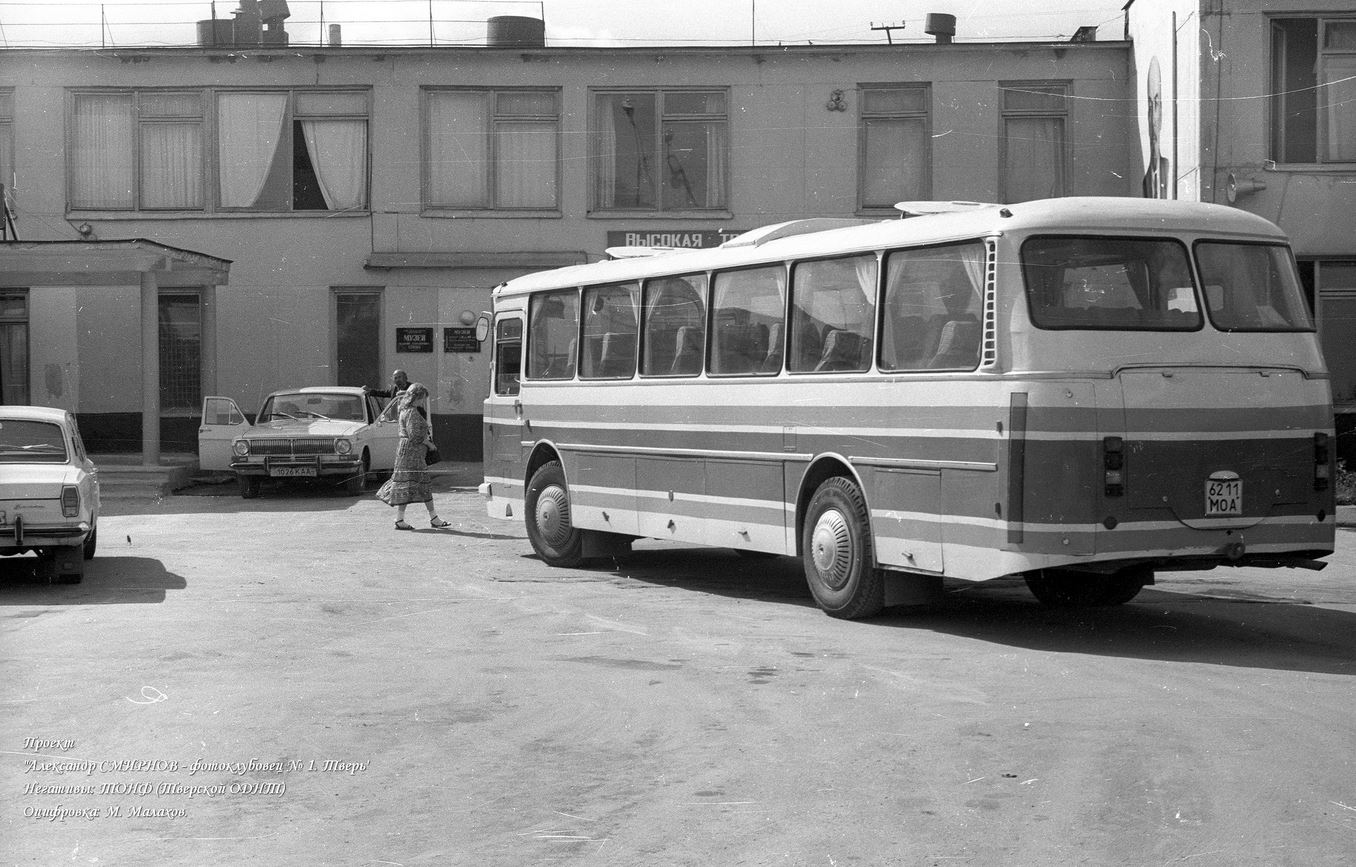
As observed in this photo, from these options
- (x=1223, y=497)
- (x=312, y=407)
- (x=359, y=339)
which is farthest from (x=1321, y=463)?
(x=359, y=339)

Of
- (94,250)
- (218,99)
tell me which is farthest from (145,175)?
(94,250)

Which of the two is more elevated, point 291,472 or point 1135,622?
point 291,472

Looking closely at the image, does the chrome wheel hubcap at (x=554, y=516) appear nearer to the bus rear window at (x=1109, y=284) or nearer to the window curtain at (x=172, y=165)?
the bus rear window at (x=1109, y=284)

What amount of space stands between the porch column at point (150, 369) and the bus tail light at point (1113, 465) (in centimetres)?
1938

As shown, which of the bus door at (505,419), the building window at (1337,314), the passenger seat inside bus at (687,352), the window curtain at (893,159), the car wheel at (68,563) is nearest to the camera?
the passenger seat inside bus at (687,352)

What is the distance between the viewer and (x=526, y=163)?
1205 inches

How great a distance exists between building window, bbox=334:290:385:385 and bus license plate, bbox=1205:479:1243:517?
2228 cm

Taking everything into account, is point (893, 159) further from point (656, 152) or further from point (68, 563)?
point (68, 563)

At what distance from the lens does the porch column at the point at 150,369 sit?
26.3 m

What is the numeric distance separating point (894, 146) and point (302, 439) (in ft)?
39.7

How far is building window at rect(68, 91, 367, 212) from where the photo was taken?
30719 mm

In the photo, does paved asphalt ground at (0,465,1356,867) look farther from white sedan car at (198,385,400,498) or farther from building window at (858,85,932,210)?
building window at (858,85,932,210)

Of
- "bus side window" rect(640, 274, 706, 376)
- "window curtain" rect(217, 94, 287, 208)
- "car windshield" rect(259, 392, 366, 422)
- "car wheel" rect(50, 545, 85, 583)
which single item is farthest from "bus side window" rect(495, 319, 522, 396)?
"window curtain" rect(217, 94, 287, 208)

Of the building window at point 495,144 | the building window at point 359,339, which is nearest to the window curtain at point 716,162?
the building window at point 495,144
